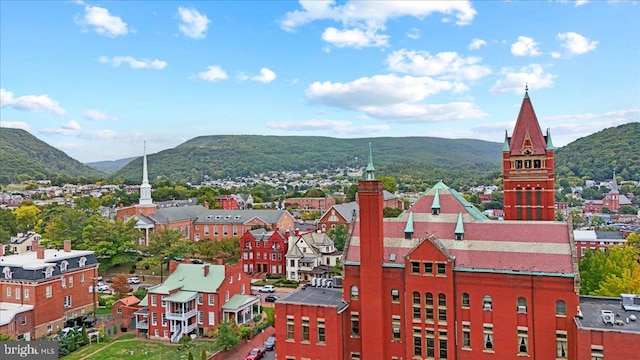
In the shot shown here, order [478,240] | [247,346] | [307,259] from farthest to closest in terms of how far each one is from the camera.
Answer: [307,259]
[247,346]
[478,240]

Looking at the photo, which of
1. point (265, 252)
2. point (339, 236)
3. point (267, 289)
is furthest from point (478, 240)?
point (339, 236)

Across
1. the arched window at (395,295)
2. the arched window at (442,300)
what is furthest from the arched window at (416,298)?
the arched window at (442,300)

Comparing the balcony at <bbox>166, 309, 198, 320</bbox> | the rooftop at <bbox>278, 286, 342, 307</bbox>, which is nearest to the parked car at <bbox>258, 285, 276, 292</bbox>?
the balcony at <bbox>166, 309, 198, 320</bbox>

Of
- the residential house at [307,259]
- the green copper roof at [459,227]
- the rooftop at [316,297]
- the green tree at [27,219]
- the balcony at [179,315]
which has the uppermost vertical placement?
the green copper roof at [459,227]

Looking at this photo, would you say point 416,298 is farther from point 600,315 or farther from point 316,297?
point 600,315

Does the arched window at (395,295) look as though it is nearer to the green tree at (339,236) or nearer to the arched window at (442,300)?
the arched window at (442,300)
